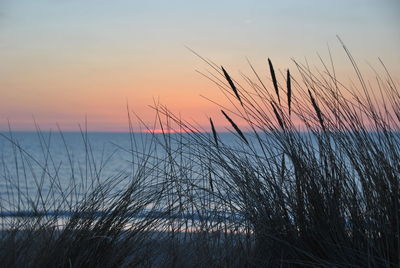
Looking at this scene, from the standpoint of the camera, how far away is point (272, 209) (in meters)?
2.08

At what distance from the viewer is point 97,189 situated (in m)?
2.25

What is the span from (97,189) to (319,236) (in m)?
0.86

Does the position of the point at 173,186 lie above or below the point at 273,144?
below

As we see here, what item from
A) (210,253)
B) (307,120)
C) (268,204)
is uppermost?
(307,120)

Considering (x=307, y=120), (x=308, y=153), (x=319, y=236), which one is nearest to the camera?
(x=319, y=236)

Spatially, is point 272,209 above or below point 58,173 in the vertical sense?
below

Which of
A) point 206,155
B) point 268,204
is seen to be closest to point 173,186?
point 206,155

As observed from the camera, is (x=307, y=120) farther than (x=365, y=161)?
Yes

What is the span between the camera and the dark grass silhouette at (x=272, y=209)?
1964 millimetres

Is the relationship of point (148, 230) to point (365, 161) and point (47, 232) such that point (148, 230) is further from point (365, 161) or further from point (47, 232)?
point (365, 161)

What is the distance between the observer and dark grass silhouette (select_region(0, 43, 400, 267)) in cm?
196

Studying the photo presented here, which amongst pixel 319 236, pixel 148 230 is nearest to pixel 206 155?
pixel 148 230

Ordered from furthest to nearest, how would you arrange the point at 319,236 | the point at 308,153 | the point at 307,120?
the point at 307,120 → the point at 308,153 → the point at 319,236

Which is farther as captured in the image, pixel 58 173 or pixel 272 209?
pixel 58 173
